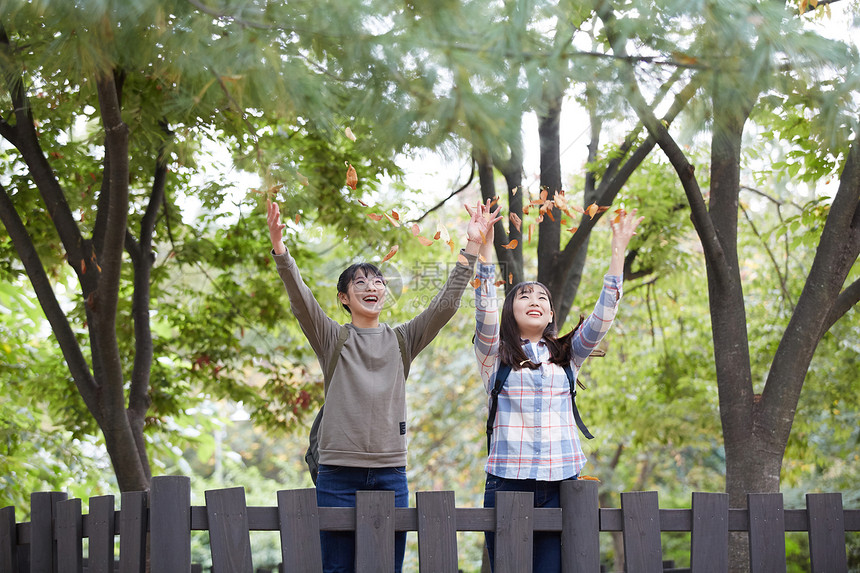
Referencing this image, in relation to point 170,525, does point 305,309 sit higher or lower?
higher

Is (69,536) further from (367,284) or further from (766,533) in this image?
(766,533)

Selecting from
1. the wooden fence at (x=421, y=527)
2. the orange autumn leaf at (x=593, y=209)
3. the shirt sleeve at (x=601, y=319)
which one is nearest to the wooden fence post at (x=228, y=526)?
the wooden fence at (x=421, y=527)

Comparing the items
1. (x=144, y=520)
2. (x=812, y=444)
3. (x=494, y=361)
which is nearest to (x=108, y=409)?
(x=144, y=520)

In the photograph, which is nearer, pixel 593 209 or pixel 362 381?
pixel 362 381

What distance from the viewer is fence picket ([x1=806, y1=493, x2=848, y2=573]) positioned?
118 inches

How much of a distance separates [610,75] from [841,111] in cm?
105

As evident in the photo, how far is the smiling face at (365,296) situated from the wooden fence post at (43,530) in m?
1.29

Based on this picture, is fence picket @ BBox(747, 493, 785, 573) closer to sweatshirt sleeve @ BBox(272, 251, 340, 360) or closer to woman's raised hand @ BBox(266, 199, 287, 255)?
sweatshirt sleeve @ BBox(272, 251, 340, 360)

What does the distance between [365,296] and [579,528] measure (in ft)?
3.70

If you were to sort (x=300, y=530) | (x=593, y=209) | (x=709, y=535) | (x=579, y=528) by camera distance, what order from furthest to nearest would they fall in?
(x=593, y=209) < (x=709, y=535) < (x=579, y=528) < (x=300, y=530)

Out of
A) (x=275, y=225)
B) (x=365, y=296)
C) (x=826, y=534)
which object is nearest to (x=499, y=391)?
(x=365, y=296)

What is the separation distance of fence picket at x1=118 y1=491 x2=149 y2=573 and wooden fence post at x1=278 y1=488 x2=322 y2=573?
47 centimetres

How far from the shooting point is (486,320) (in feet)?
9.64

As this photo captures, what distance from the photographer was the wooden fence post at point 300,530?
2621mm
